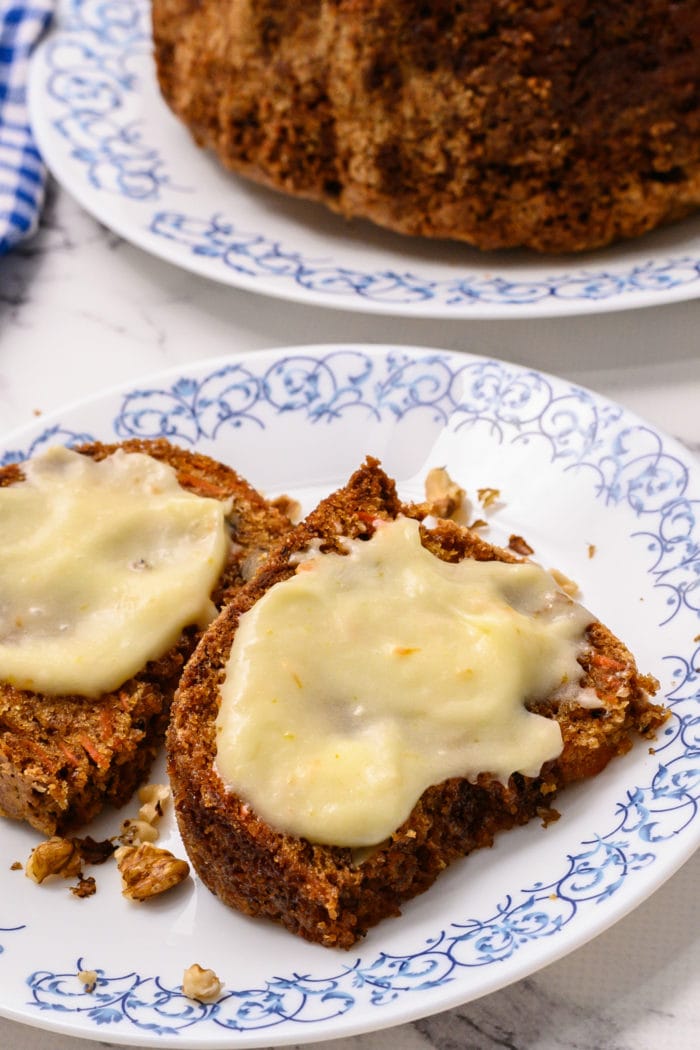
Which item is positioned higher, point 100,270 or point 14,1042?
point 100,270

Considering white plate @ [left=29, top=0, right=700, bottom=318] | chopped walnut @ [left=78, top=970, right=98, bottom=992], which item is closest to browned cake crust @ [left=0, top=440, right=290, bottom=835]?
chopped walnut @ [left=78, top=970, right=98, bottom=992]

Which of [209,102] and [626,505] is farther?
[209,102]

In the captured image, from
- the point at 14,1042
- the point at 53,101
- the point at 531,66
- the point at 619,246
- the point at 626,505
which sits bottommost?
the point at 14,1042

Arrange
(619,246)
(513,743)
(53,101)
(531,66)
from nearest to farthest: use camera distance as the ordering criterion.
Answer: (513,743) → (531,66) → (619,246) → (53,101)

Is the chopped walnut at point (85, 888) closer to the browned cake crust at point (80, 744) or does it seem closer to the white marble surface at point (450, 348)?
the browned cake crust at point (80, 744)

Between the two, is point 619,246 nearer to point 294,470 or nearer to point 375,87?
point 375,87

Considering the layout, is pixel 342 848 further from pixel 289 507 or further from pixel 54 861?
pixel 289 507

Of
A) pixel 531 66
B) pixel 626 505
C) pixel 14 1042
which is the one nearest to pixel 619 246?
pixel 531 66

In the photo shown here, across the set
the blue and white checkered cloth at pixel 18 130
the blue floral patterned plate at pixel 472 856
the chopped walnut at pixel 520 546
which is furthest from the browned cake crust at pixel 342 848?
the blue and white checkered cloth at pixel 18 130

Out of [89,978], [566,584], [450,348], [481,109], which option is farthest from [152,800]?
[481,109]
